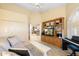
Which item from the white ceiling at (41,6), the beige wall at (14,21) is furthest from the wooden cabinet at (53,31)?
the beige wall at (14,21)

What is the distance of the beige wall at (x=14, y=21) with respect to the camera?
1.85 meters

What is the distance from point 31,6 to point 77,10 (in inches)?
31.9

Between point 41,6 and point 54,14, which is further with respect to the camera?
point 54,14

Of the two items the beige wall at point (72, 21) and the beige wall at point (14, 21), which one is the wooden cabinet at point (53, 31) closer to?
the beige wall at point (72, 21)

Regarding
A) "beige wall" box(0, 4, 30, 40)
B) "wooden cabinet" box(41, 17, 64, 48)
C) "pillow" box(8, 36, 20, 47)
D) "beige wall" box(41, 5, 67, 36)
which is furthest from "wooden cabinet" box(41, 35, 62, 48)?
"pillow" box(8, 36, 20, 47)

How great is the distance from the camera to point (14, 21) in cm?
193

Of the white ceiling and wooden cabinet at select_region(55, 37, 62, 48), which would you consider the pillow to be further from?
wooden cabinet at select_region(55, 37, 62, 48)

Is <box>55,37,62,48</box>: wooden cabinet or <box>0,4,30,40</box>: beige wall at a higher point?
<box>0,4,30,40</box>: beige wall

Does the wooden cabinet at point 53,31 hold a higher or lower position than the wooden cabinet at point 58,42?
higher

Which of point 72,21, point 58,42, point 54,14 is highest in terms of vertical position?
point 54,14

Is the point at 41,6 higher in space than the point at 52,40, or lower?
higher

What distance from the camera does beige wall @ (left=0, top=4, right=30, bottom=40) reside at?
185 centimetres

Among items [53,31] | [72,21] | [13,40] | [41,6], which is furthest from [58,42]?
[13,40]

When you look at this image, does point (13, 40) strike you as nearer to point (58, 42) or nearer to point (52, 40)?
point (52, 40)
